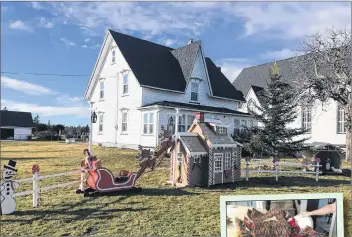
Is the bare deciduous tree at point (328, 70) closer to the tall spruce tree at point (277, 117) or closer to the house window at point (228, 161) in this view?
the tall spruce tree at point (277, 117)

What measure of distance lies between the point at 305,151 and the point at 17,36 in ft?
8.26

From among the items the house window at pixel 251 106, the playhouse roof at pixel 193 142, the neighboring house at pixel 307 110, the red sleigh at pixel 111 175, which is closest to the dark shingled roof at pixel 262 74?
the neighboring house at pixel 307 110

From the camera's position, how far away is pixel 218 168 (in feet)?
9.84

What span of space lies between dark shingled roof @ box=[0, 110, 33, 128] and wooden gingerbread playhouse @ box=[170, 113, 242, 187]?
1284mm

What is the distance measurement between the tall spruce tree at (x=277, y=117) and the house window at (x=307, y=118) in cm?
4

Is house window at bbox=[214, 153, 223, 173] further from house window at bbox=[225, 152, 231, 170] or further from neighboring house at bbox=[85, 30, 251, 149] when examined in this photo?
neighboring house at bbox=[85, 30, 251, 149]

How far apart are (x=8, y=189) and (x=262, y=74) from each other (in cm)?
217

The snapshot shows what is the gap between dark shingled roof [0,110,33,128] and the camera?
86.4 inches

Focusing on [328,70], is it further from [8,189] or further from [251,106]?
[8,189]

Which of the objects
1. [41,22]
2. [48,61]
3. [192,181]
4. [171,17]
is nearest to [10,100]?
[48,61]

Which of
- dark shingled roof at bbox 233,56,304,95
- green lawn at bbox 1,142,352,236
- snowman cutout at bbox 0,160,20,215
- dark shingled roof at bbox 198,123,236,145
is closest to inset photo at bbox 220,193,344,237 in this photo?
green lawn at bbox 1,142,352,236

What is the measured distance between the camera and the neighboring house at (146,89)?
7.81ft

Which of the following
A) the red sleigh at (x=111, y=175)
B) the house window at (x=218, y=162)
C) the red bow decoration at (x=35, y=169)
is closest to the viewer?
the red bow decoration at (x=35, y=169)

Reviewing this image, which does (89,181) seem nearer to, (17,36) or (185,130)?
(185,130)
